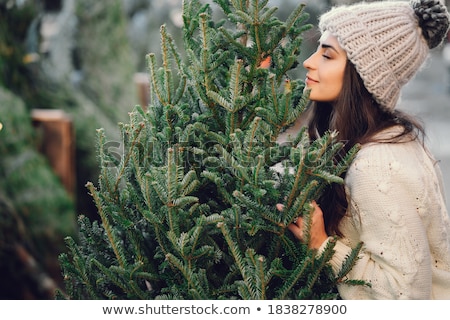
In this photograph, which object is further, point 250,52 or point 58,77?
point 58,77

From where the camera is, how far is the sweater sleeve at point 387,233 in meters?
2.17

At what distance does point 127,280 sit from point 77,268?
0.24 metres

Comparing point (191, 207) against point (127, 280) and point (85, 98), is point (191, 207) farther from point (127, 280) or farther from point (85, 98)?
point (85, 98)

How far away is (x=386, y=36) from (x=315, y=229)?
867mm

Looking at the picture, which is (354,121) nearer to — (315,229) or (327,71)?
(327,71)

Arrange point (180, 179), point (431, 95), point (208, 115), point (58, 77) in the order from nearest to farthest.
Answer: point (180, 179), point (208, 115), point (58, 77), point (431, 95)

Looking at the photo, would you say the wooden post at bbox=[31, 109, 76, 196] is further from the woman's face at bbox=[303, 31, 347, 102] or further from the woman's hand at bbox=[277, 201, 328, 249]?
the woman's hand at bbox=[277, 201, 328, 249]

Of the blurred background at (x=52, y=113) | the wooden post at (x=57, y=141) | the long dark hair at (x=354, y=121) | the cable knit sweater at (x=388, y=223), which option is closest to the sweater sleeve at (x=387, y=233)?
the cable knit sweater at (x=388, y=223)

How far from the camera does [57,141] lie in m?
5.20

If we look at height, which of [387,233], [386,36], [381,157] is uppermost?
[386,36]

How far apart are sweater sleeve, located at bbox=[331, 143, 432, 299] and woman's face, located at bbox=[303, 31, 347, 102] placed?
1.24ft

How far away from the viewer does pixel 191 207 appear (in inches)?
82.1

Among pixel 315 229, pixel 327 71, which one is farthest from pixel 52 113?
pixel 315 229

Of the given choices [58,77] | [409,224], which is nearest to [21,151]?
[58,77]
